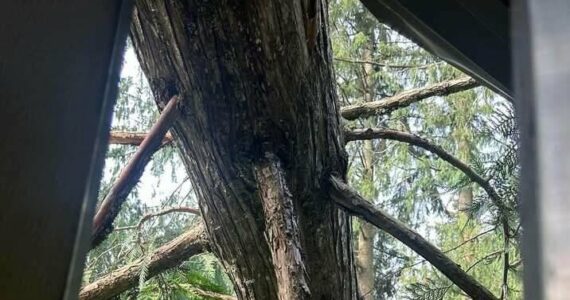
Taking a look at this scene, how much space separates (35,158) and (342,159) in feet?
3.13

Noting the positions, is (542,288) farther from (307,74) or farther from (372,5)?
(307,74)

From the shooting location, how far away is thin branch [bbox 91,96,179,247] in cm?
95

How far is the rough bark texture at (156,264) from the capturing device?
158 centimetres

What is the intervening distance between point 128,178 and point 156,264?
0.61 m

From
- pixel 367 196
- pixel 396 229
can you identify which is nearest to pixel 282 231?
pixel 396 229

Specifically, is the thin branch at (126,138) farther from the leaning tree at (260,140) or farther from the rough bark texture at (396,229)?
the rough bark texture at (396,229)

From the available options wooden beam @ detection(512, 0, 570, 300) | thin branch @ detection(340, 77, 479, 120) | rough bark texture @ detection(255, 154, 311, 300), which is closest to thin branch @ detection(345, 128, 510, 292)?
thin branch @ detection(340, 77, 479, 120)

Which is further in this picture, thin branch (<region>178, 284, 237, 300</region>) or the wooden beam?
thin branch (<region>178, 284, 237, 300</region>)

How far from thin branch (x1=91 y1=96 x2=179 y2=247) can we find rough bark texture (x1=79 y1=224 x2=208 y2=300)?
0.49 m

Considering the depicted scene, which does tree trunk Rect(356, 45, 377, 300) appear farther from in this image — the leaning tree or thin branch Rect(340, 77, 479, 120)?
the leaning tree

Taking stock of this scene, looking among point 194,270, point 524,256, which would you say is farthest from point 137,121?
point 524,256

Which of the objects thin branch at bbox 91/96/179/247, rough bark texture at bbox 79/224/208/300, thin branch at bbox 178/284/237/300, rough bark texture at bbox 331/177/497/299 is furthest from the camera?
thin branch at bbox 178/284/237/300

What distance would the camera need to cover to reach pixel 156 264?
5.30 feet

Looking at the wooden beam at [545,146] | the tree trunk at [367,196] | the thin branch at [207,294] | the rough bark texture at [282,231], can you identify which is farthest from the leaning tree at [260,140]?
the tree trunk at [367,196]
